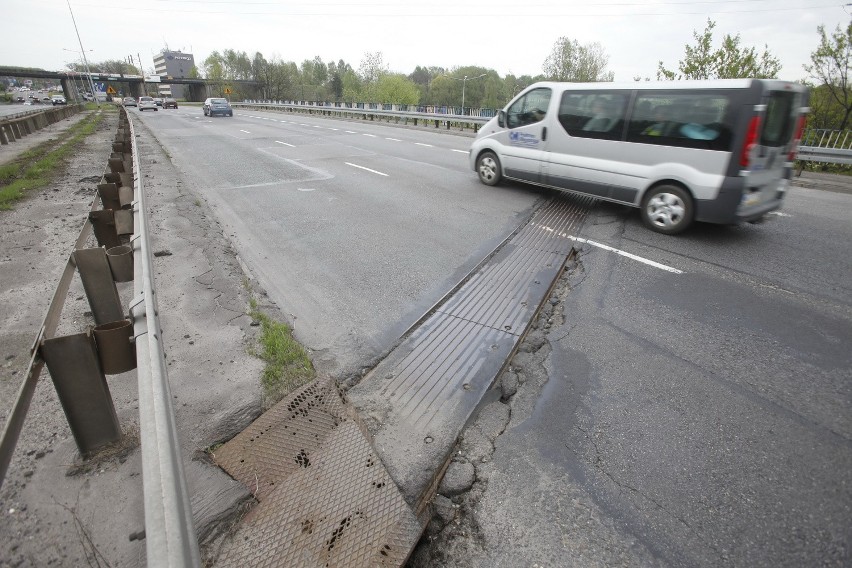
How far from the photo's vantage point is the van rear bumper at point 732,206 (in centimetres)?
579

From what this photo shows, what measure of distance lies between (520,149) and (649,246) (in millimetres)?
3548

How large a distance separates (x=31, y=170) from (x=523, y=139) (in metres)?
11.4

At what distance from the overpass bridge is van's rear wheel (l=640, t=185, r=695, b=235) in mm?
97651

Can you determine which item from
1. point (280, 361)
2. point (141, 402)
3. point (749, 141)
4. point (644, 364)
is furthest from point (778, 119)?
point (141, 402)

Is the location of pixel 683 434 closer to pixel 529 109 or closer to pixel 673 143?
pixel 673 143

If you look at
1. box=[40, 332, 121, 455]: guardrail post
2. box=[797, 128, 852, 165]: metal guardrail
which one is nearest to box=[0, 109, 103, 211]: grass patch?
box=[40, 332, 121, 455]: guardrail post

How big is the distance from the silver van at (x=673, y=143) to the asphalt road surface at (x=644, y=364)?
1.84ft

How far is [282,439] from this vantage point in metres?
2.72

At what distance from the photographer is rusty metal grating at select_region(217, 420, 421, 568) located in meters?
2.04

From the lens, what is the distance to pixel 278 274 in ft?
17.0

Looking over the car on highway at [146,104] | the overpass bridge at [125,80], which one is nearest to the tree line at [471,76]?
the overpass bridge at [125,80]

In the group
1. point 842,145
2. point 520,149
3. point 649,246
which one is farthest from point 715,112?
point 842,145

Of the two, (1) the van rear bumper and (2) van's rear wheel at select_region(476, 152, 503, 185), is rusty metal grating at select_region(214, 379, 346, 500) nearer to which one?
(1) the van rear bumper

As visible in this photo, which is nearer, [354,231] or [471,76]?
[354,231]
